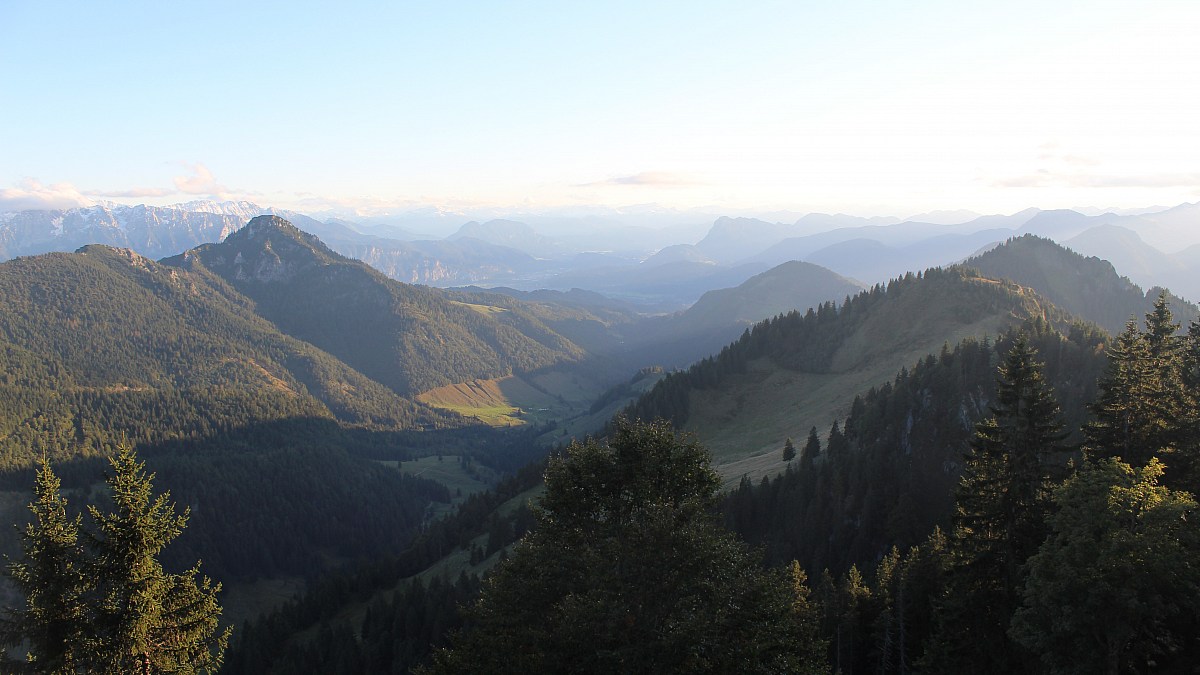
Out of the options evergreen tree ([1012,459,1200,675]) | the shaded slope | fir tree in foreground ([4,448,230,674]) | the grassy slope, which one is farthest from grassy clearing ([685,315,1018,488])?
fir tree in foreground ([4,448,230,674])

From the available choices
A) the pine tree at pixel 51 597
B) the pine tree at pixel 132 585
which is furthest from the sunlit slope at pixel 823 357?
the pine tree at pixel 51 597

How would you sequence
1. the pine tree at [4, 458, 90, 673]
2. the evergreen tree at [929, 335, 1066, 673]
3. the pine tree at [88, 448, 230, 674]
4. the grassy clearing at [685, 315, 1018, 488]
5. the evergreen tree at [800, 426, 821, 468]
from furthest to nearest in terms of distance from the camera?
the grassy clearing at [685, 315, 1018, 488] < the evergreen tree at [800, 426, 821, 468] < the evergreen tree at [929, 335, 1066, 673] < the pine tree at [88, 448, 230, 674] < the pine tree at [4, 458, 90, 673]

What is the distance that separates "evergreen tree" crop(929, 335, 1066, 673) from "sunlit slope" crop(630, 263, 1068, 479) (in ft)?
294

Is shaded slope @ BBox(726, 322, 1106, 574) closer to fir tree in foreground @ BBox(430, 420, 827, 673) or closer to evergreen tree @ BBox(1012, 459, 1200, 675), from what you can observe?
evergreen tree @ BBox(1012, 459, 1200, 675)

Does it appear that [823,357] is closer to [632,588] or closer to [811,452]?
[811,452]

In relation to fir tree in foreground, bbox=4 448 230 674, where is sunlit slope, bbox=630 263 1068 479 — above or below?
below

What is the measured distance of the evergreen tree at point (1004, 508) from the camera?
3191cm

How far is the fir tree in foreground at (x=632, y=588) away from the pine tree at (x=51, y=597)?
12.1 meters

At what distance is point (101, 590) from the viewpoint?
2175 centimetres

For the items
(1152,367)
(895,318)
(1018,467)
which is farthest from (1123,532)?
(895,318)

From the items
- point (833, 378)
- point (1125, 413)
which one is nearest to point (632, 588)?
point (1125, 413)

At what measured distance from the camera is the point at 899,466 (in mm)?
90000

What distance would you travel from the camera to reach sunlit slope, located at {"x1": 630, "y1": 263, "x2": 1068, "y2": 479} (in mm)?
137500

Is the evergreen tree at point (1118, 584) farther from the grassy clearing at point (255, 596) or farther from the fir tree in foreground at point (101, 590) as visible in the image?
the grassy clearing at point (255, 596)
